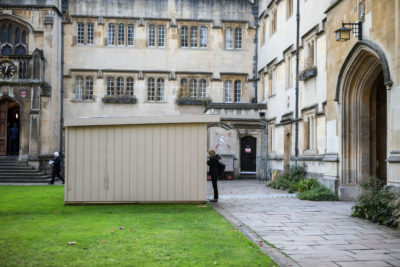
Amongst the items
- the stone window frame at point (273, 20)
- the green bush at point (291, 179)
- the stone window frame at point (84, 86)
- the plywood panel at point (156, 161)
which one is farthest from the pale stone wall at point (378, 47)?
the stone window frame at point (84, 86)

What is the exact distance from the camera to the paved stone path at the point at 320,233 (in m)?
6.84

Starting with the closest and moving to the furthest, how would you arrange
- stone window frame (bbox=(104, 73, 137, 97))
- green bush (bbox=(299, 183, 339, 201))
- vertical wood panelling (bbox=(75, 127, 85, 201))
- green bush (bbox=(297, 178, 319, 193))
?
vertical wood panelling (bbox=(75, 127, 85, 201)), green bush (bbox=(299, 183, 339, 201)), green bush (bbox=(297, 178, 319, 193)), stone window frame (bbox=(104, 73, 137, 97))

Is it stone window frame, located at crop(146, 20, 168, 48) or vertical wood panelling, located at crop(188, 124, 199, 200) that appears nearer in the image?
vertical wood panelling, located at crop(188, 124, 199, 200)

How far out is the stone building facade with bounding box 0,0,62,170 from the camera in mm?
26734

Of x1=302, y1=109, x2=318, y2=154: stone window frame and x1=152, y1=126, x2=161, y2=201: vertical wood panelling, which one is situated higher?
x1=302, y1=109, x2=318, y2=154: stone window frame

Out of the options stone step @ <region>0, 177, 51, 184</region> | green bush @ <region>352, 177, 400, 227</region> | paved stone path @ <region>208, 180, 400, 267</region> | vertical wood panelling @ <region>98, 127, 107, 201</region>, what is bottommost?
stone step @ <region>0, 177, 51, 184</region>

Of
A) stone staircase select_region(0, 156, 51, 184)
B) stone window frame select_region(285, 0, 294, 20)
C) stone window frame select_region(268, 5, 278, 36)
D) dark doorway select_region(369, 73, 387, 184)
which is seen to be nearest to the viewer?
dark doorway select_region(369, 73, 387, 184)

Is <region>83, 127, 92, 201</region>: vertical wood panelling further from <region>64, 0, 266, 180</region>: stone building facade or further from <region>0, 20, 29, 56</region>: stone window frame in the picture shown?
<region>64, 0, 266, 180</region>: stone building facade

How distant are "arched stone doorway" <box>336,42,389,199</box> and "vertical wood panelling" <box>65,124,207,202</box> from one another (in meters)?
4.83

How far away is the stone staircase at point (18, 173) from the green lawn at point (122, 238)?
13254 mm

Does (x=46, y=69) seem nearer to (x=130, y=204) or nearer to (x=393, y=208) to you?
(x=130, y=204)

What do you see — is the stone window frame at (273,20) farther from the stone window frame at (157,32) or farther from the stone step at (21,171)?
the stone step at (21,171)

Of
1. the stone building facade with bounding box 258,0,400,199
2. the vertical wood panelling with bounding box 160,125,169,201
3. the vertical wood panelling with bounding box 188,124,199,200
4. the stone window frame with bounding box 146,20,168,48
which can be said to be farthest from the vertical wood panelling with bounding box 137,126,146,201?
the stone window frame with bounding box 146,20,168,48

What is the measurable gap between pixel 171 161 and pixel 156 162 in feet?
1.34
